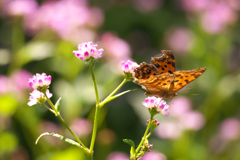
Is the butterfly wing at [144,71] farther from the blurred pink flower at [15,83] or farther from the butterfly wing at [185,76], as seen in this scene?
the blurred pink flower at [15,83]

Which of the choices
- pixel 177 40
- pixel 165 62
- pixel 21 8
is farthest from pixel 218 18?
pixel 165 62

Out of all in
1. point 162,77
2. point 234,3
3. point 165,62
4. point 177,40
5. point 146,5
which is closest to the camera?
point 162,77

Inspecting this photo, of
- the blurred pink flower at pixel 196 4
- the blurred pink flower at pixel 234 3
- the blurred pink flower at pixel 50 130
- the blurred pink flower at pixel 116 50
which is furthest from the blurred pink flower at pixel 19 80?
the blurred pink flower at pixel 234 3

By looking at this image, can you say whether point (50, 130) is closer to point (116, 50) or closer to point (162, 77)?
point (116, 50)

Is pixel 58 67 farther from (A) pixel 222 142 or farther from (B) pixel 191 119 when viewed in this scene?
(A) pixel 222 142

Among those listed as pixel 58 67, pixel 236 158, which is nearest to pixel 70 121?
pixel 58 67
